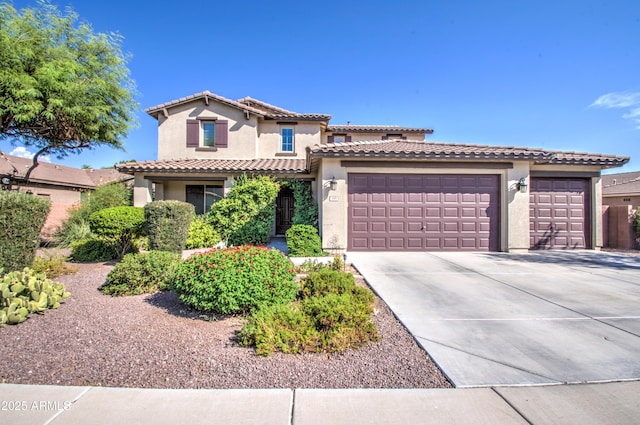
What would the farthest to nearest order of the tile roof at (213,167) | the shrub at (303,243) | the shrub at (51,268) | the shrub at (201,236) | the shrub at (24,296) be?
the tile roof at (213,167) → the shrub at (201,236) → the shrub at (303,243) → the shrub at (51,268) → the shrub at (24,296)

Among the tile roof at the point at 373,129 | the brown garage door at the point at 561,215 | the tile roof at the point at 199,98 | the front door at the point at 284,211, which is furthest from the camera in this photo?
the tile roof at the point at 373,129

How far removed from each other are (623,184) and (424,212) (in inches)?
871

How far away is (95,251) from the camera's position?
359 inches

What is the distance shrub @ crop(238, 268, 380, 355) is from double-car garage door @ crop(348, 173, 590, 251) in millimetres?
6350

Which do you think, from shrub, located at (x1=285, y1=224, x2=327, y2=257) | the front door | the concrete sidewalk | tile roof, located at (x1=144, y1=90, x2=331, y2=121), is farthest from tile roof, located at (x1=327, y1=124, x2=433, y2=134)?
the concrete sidewalk

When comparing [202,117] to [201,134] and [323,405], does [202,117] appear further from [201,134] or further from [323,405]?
[323,405]

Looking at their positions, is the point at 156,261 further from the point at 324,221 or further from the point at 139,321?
the point at 324,221

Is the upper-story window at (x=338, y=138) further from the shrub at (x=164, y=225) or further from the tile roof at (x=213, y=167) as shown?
the shrub at (x=164, y=225)

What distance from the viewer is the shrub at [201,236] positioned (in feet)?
37.9

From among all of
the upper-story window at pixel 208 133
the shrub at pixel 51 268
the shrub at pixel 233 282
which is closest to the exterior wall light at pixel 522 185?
the shrub at pixel 233 282

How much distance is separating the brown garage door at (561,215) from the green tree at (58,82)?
16.4 meters

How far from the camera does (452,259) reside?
9.27m

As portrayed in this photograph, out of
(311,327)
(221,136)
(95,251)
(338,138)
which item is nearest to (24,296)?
(311,327)

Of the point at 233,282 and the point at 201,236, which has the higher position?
the point at 201,236
